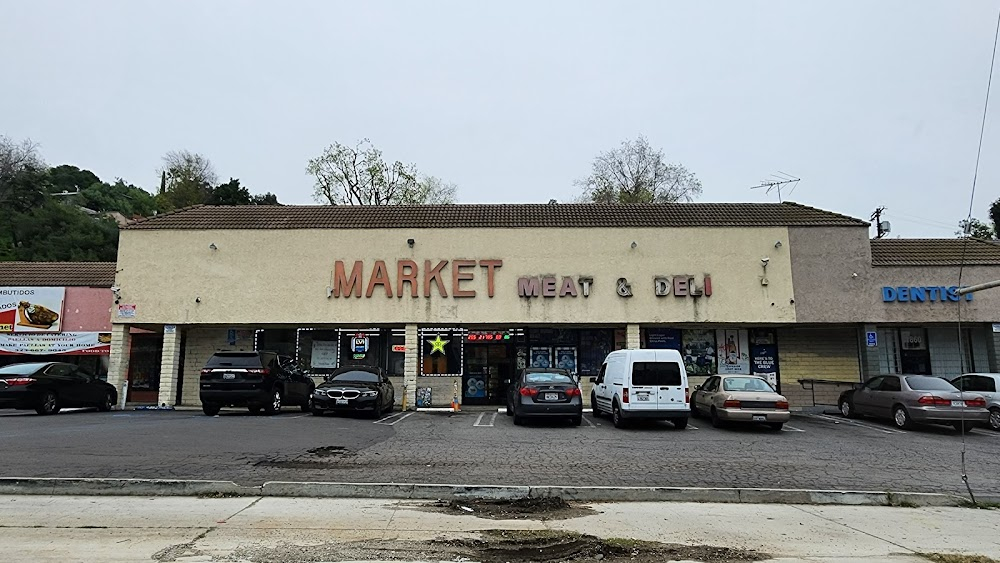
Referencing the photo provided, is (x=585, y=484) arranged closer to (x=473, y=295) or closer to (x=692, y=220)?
(x=473, y=295)

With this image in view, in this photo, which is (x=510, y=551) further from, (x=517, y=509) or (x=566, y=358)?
(x=566, y=358)

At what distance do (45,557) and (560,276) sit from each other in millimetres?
18134

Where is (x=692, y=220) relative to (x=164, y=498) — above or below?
above

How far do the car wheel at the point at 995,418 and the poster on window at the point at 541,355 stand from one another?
13.2 meters

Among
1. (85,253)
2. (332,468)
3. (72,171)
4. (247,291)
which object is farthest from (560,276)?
(72,171)

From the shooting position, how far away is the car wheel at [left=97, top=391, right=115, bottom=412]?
21.2 m

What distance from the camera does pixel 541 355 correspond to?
24656mm

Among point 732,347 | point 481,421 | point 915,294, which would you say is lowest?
point 481,421

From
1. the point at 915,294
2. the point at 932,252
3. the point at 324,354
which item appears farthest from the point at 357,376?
the point at 932,252

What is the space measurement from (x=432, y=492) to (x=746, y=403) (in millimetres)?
10200

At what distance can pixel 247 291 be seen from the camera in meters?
22.7

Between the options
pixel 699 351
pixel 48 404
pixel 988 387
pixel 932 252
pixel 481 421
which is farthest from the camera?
pixel 699 351

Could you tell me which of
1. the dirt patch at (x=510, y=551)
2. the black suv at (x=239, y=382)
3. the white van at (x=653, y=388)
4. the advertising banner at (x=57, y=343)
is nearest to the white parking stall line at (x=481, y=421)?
the white van at (x=653, y=388)

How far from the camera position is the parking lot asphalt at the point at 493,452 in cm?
979
